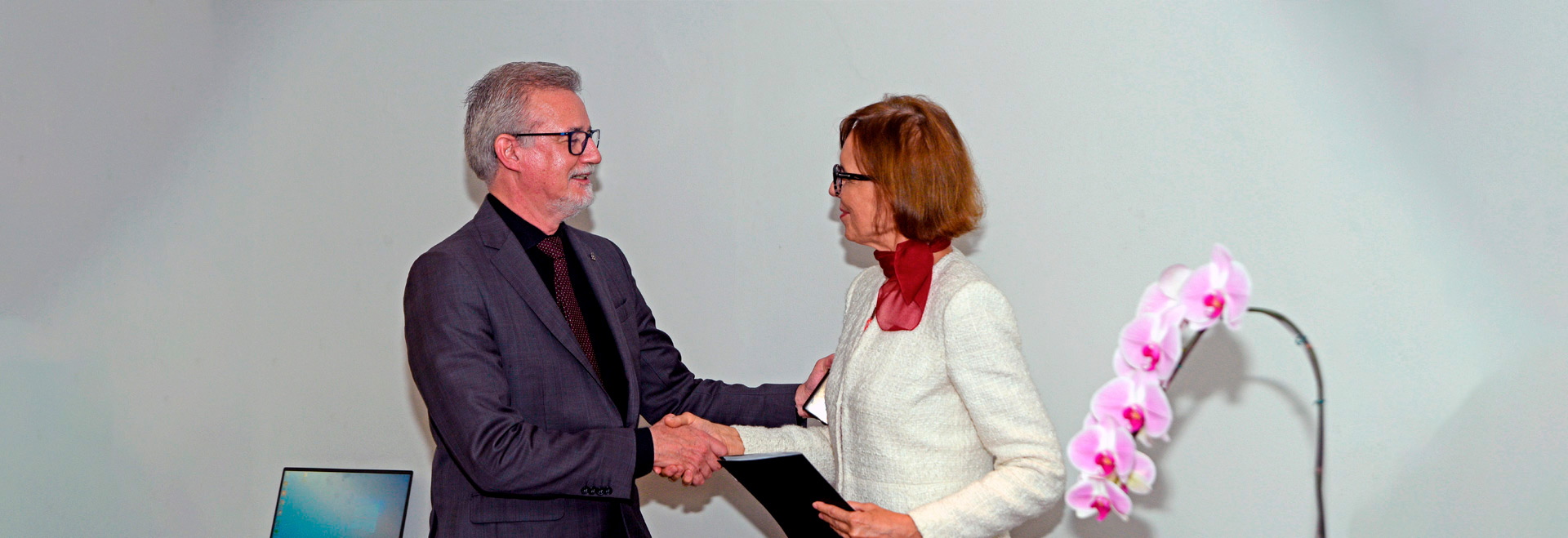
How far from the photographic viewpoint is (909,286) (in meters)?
1.99

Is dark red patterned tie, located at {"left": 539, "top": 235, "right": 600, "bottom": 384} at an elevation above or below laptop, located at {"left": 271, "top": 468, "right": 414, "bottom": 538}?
above

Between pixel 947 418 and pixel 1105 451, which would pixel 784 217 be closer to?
pixel 947 418

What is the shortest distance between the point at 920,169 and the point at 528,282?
0.93m

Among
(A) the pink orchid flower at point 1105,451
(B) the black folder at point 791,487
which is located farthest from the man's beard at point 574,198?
(A) the pink orchid flower at point 1105,451

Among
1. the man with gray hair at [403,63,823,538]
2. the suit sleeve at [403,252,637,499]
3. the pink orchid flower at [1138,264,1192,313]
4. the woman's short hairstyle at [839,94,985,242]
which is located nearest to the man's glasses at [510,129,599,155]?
the man with gray hair at [403,63,823,538]

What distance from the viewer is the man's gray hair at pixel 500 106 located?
248cm

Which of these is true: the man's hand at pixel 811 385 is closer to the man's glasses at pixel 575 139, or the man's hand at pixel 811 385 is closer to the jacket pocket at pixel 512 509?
the jacket pocket at pixel 512 509

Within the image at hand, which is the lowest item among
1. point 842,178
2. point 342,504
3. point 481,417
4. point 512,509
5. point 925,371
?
point 342,504

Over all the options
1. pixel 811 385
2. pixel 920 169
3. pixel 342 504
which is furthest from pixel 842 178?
pixel 342 504

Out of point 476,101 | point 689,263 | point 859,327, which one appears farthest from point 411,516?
point 859,327

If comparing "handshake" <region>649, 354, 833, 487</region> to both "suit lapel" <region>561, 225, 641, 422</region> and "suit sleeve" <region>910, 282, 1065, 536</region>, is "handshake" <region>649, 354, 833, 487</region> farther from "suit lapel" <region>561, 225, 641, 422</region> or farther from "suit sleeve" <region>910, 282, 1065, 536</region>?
"suit sleeve" <region>910, 282, 1065, 536</region>

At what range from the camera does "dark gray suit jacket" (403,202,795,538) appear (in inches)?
86.7

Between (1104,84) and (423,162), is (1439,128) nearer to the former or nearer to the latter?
(1104,84)

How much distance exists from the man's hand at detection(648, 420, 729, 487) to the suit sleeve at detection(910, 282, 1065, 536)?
2.25 ft
